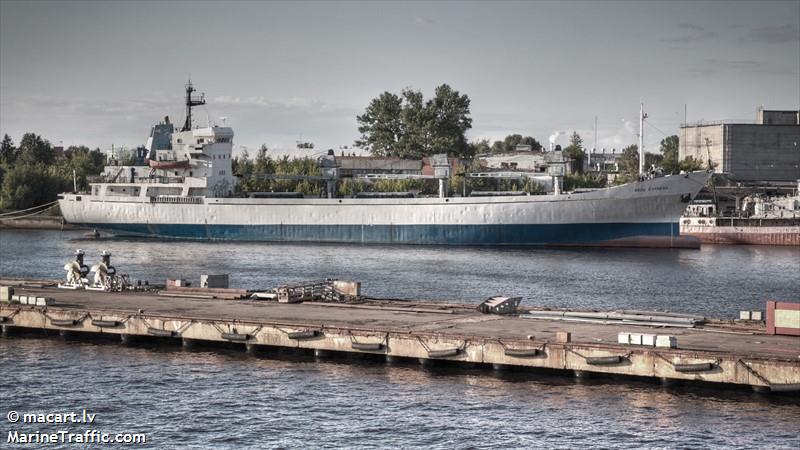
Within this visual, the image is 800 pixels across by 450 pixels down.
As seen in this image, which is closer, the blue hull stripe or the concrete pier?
the concrete pier

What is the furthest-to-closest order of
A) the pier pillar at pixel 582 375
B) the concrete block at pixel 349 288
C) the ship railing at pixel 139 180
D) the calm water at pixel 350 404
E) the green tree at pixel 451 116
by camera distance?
the green tree at pixel 451 116
the ship railing at pixel 139 180
the concrete block at pixel 349 288
the pier pillar at pixel 582 375
the calm water at pixel 350 404

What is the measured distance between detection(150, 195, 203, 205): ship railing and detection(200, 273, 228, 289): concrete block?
182ft

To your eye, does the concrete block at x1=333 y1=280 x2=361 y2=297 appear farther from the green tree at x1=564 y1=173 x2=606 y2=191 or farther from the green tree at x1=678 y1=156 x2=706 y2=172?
the green tree at x1=678 y1=156 x2=706 y2=172

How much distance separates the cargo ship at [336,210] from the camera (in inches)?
3482

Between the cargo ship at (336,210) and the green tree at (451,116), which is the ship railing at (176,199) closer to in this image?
the cargo ship at (336,210)

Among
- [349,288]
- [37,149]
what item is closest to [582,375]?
[349,288]

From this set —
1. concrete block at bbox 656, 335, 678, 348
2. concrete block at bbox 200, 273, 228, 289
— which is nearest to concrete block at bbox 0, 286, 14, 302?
concrete block at bbox 200, 273, 228, 289

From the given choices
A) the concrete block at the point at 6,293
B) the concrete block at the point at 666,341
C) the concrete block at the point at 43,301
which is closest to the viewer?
the concrete block at the point at 666,341

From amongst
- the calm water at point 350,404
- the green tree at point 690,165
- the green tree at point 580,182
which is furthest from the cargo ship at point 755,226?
the calm water at point 350,404

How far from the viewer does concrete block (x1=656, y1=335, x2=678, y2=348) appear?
30403 millimetres

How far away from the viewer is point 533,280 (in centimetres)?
6184

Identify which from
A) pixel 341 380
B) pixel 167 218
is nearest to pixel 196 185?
pixel 167 218

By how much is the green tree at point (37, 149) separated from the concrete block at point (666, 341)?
14881 cm

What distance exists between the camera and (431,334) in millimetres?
32812
